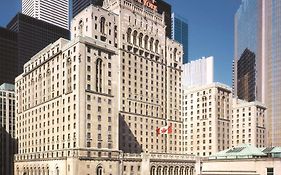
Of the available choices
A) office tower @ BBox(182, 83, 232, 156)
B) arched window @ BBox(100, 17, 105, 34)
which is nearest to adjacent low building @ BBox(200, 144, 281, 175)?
arched window @ BBox(100, 17, 105, 34)

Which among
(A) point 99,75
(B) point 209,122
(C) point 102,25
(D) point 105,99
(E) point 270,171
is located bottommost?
(E) point 270,171

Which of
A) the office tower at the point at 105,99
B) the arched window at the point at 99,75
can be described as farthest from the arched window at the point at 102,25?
the arched window at the point at 99,75

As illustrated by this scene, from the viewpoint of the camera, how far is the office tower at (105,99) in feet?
414

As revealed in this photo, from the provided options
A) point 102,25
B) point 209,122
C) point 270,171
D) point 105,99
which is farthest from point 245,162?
point 209,122

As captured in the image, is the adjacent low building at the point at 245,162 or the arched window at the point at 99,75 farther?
the arched window at the point at 99,75

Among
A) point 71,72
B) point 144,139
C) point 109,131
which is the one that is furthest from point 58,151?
point 144,139

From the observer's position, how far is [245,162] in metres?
95.8

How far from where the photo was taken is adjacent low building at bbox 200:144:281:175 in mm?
91500

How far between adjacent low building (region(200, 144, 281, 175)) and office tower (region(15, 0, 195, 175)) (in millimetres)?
A: 40458

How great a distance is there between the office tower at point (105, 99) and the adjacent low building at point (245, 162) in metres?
40.5

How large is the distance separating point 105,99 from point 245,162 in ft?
175

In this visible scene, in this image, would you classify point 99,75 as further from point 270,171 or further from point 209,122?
point 209,122

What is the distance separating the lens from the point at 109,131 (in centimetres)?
12975

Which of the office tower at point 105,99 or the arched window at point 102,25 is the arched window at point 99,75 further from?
the arched window at point 102,25
